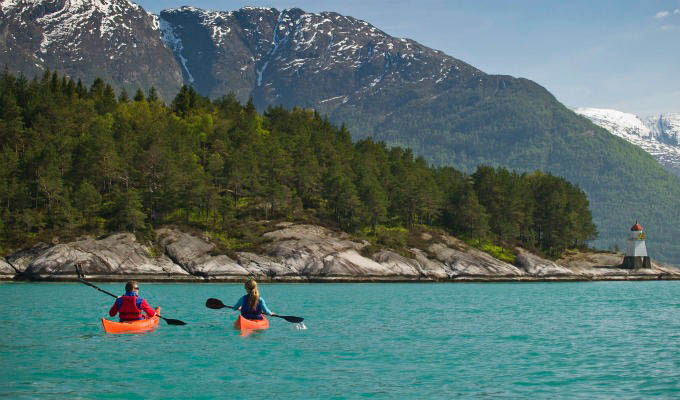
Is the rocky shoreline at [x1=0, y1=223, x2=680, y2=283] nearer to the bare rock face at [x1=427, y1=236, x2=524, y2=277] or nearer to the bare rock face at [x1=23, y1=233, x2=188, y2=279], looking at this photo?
the bare rock face at [x1=427, y1=236, x2=524, y2=277]

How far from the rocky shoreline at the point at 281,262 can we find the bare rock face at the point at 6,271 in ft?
0.38

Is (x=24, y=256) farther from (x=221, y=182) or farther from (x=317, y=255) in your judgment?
(x=317, y=255)

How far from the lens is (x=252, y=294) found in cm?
3619

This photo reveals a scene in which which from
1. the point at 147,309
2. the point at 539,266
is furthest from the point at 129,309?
the point at 539,266

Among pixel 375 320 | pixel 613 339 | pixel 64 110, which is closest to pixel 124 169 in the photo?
pixel 64 110

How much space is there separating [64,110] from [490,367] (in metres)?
120

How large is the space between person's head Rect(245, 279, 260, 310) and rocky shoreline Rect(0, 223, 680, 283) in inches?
2465

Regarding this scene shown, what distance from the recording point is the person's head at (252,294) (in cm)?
3547

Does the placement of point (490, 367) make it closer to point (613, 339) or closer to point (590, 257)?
point (613, 339)

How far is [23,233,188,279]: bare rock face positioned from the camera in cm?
9425

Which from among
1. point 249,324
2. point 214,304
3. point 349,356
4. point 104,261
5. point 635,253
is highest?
point 635,253

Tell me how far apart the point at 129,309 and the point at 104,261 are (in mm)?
63914

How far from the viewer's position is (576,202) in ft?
532

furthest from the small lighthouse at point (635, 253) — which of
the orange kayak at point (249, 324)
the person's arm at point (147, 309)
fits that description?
the person's arm at point (147, 309)
